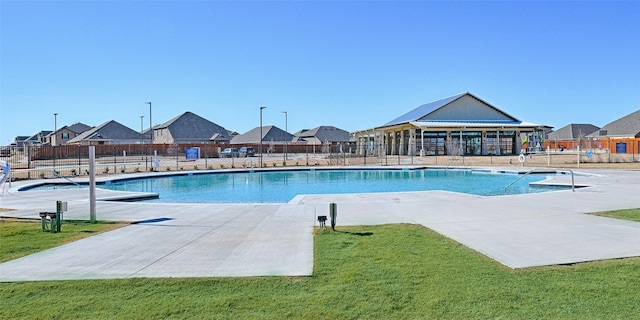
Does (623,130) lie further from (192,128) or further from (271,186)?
(192,128)

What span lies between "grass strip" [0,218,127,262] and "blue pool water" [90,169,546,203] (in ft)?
21.2

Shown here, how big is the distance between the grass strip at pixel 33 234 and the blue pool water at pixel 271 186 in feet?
21.2

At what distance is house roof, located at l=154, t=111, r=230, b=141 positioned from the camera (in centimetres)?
7378

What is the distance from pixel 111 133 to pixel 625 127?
74.7 metres

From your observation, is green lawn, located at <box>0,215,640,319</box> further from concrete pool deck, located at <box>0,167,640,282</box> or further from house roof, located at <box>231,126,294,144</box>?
house roof, located at <box>231,126,294,144</box>

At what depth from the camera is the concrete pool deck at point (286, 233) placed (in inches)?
231

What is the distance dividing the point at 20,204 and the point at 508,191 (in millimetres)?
17445

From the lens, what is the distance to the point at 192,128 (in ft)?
249

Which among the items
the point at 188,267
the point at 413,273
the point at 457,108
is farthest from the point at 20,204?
the point at 457,108

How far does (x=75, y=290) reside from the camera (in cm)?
488

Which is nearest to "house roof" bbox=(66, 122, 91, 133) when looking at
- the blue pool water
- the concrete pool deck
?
the blue pool water

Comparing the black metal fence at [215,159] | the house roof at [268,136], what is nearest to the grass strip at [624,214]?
the black metal fence at [215,159]

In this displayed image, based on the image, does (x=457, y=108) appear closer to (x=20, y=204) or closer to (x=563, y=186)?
(x=563, y=186)

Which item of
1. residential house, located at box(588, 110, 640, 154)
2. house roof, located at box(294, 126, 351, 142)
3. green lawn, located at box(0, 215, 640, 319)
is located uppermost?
house roof, located at box(294, 126, 351, 142)
